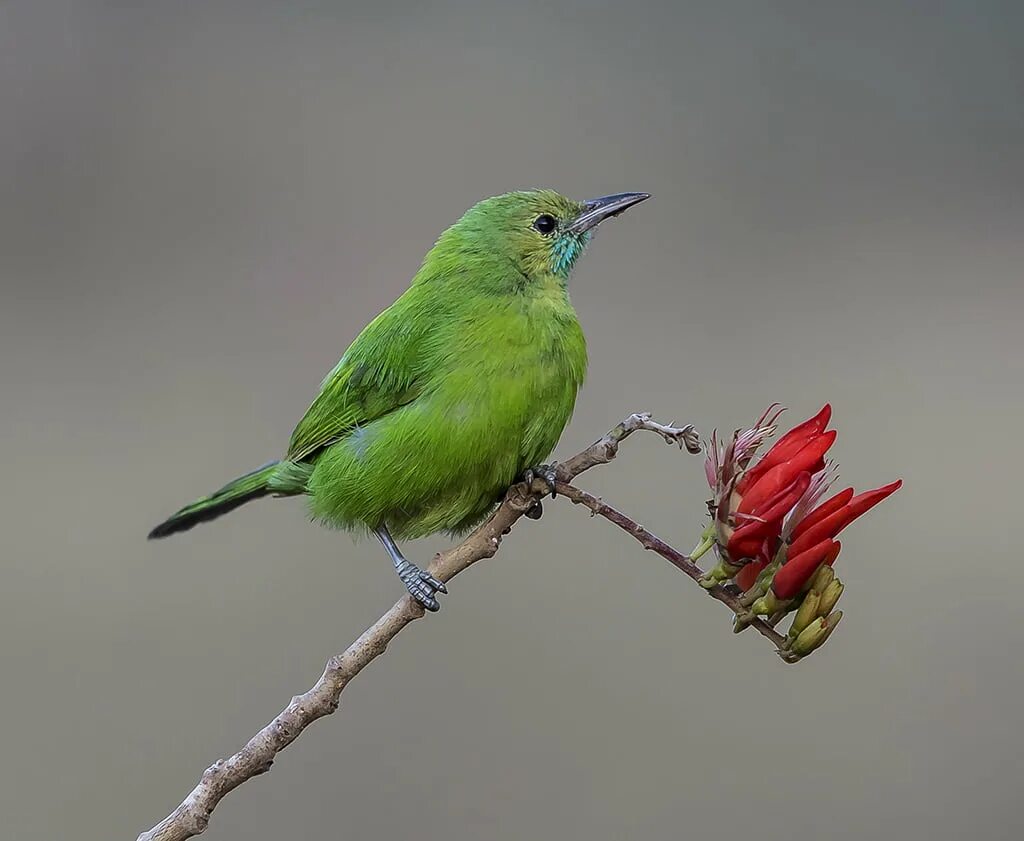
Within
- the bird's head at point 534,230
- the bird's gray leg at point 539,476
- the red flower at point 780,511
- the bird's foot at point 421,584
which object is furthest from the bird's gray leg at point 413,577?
the bird's head at point 534,230

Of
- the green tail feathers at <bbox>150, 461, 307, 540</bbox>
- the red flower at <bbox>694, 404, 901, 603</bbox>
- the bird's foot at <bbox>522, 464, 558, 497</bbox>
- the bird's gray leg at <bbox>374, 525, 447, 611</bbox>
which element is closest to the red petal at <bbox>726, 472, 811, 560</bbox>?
the red flower at <bbox>694, 404, 901, 603</bbox>

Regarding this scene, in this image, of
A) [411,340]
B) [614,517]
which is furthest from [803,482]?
[411,340]

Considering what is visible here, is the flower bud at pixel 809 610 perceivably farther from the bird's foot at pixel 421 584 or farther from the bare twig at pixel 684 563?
the bird's foot at pixel 421 584

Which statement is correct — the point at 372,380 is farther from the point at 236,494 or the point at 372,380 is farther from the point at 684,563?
the point at 684,563

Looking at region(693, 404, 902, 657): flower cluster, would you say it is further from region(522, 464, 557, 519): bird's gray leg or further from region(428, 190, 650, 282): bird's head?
region(428, 190, 650, 282): bird's head

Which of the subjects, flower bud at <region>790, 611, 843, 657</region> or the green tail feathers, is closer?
flower bud at <region>790, 611, 843, 657</region>

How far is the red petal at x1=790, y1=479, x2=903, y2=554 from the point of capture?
1164 mm

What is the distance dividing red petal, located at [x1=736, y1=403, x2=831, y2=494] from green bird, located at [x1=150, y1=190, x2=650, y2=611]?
575 millimetres

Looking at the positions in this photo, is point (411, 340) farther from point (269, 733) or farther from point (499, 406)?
point (269, 733)

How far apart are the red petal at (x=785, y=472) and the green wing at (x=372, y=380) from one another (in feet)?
2.80

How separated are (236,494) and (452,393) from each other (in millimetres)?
581

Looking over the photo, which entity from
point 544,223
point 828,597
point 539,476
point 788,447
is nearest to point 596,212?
point 544,223

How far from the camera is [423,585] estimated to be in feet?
5.65

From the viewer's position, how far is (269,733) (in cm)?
119
